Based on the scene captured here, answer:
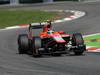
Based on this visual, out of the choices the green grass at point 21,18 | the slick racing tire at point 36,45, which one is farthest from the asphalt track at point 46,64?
the green grass at point 21,18

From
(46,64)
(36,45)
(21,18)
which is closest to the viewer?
(46,64)

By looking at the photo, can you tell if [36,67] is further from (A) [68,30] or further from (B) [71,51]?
(A) [68,30]

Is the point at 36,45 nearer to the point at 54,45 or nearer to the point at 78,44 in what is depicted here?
the point at 54,45

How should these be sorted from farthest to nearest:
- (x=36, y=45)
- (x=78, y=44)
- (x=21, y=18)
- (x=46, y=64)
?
(x=21, y=18), (x=78, y=44), (x=36, y=45), (x=46, y=64)

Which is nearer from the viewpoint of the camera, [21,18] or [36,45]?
[36,45]

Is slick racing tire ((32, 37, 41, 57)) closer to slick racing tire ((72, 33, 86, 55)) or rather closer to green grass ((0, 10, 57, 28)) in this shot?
slick racing tire ((72, 33, 86, 55))

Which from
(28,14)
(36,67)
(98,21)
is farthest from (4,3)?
(36,67)

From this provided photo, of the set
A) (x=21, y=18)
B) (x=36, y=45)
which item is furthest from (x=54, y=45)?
(x=21, y=18)

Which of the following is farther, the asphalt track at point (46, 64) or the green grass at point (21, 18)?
the green grass at point (21, 18)

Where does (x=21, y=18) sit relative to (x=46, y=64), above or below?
below

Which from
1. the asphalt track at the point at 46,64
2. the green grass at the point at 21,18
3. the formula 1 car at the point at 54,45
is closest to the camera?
the asphalt track at the point at 46,64

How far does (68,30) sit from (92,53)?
28.7 ft

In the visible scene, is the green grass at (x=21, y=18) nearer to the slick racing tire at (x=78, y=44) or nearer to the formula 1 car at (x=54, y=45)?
the formula 1 car at (x=54, y=45)

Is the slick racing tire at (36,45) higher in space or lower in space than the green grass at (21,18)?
higher
